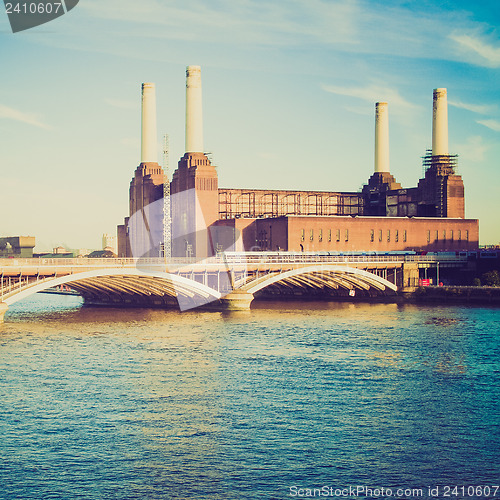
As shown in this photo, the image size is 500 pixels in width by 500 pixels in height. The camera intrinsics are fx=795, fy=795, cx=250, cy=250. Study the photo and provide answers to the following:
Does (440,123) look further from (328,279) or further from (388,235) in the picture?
(328,279)

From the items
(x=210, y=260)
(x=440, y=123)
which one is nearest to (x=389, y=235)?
(x=440, y=123)

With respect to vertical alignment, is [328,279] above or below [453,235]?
below

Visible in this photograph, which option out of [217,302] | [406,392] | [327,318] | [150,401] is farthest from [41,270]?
[406,392]

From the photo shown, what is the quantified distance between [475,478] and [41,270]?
42891mm

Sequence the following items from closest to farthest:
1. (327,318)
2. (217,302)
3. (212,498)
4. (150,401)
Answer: (212,498)
(150,401)
(327,318)
(217,302)

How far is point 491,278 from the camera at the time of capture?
8875 cm

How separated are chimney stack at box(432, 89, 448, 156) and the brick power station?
0.46 feet

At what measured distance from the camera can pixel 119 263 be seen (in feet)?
227

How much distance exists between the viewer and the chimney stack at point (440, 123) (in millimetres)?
110875

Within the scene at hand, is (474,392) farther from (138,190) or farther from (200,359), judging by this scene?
(138,190)

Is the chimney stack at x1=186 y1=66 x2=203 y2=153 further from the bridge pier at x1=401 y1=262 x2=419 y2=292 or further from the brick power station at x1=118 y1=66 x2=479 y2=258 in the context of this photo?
the bridge pier at x1=401 y1=262 x2=419 y2=292

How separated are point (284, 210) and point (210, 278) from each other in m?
44.2

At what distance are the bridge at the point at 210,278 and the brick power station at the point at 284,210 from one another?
14.9 meters

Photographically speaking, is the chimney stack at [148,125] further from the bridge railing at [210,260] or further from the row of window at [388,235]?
the bridge railing at [210,260]
